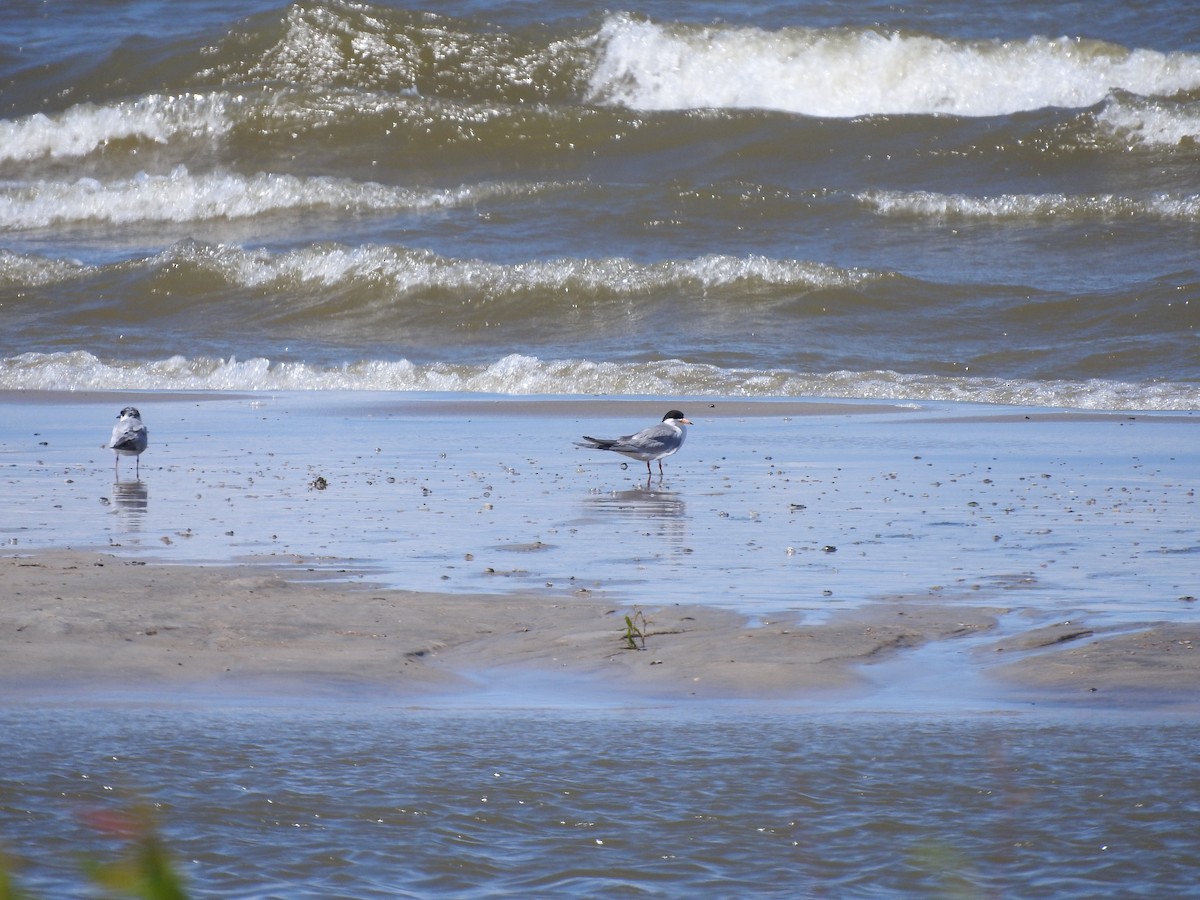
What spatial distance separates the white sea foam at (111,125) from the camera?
2288cm

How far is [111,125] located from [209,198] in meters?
3.84

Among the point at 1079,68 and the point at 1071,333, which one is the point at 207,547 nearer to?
the point at 1071,333

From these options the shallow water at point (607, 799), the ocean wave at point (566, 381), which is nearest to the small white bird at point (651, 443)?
the ocean wave at point (566, 381)

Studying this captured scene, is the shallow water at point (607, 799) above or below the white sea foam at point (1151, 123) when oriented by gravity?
below

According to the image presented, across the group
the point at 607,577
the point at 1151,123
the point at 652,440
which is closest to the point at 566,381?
the point at 652,440

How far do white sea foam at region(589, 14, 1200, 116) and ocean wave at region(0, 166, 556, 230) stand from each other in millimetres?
4327

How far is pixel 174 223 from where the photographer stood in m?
20.1

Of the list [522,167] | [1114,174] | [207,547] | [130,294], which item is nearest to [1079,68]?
[1114,174]

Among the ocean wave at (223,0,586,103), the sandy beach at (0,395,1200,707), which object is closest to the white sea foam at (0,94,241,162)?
the ocean wave at (223,0,586,103)

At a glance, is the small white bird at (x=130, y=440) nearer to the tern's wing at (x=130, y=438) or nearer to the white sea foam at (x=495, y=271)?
the tern's wing at (x=130, y=438)

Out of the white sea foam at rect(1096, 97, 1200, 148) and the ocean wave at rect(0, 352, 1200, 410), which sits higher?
the white sea foam at rect(1096, 97, 1200, 148)

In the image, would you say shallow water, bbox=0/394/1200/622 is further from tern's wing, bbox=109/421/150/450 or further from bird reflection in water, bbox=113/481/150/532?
tern's wing, bbox=109/421/150/450

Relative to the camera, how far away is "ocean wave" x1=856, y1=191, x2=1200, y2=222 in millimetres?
17234

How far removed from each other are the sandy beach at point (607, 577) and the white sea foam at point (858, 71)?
13827mm
